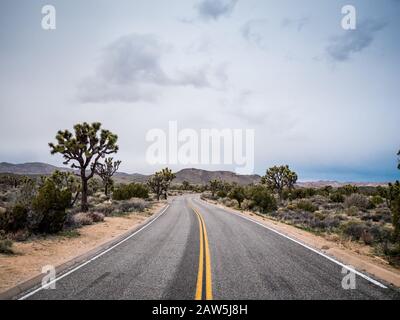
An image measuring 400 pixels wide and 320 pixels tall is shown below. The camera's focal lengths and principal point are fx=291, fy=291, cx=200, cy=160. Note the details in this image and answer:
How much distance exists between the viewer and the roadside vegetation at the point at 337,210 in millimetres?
13420

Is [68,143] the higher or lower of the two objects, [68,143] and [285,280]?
the higher

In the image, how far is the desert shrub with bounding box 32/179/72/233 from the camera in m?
14.2

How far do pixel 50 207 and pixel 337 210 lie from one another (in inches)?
1247

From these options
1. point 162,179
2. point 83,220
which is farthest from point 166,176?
point 83,220

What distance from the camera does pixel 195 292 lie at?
6.53 meters

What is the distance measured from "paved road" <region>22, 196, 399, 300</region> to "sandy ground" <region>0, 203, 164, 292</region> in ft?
4.05

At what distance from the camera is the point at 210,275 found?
309 inches

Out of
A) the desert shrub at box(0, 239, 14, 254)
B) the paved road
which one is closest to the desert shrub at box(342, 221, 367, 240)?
the paved road

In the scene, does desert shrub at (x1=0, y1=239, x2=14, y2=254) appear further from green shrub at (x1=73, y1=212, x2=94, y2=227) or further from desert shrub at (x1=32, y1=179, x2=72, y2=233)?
green shrub at (x1=73, y1=212, x2=94, y2=227)

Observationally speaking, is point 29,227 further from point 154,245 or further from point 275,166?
point 275,166
